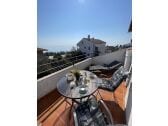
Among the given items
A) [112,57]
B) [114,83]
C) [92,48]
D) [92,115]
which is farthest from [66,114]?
[92,48]

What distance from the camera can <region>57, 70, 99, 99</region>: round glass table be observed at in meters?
2.32

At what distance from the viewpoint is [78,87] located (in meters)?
2.54

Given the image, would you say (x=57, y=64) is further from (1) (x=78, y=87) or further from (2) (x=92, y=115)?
(2) (x=92, y=115)

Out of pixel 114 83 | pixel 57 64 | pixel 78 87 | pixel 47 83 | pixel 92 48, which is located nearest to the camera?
pixel 78 87

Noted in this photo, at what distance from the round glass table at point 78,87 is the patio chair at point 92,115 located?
0.27m

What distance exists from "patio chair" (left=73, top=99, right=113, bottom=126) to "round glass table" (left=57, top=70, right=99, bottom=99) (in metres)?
0.27

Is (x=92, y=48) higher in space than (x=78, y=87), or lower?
higher

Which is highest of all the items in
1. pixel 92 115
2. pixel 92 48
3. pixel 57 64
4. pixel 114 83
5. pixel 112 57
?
pixel 92 48

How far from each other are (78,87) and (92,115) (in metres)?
0.77

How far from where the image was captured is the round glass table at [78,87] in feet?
7.62

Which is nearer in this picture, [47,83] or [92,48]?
[47,83]

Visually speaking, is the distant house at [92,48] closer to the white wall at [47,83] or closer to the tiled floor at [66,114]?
the white wall at [47,83]
